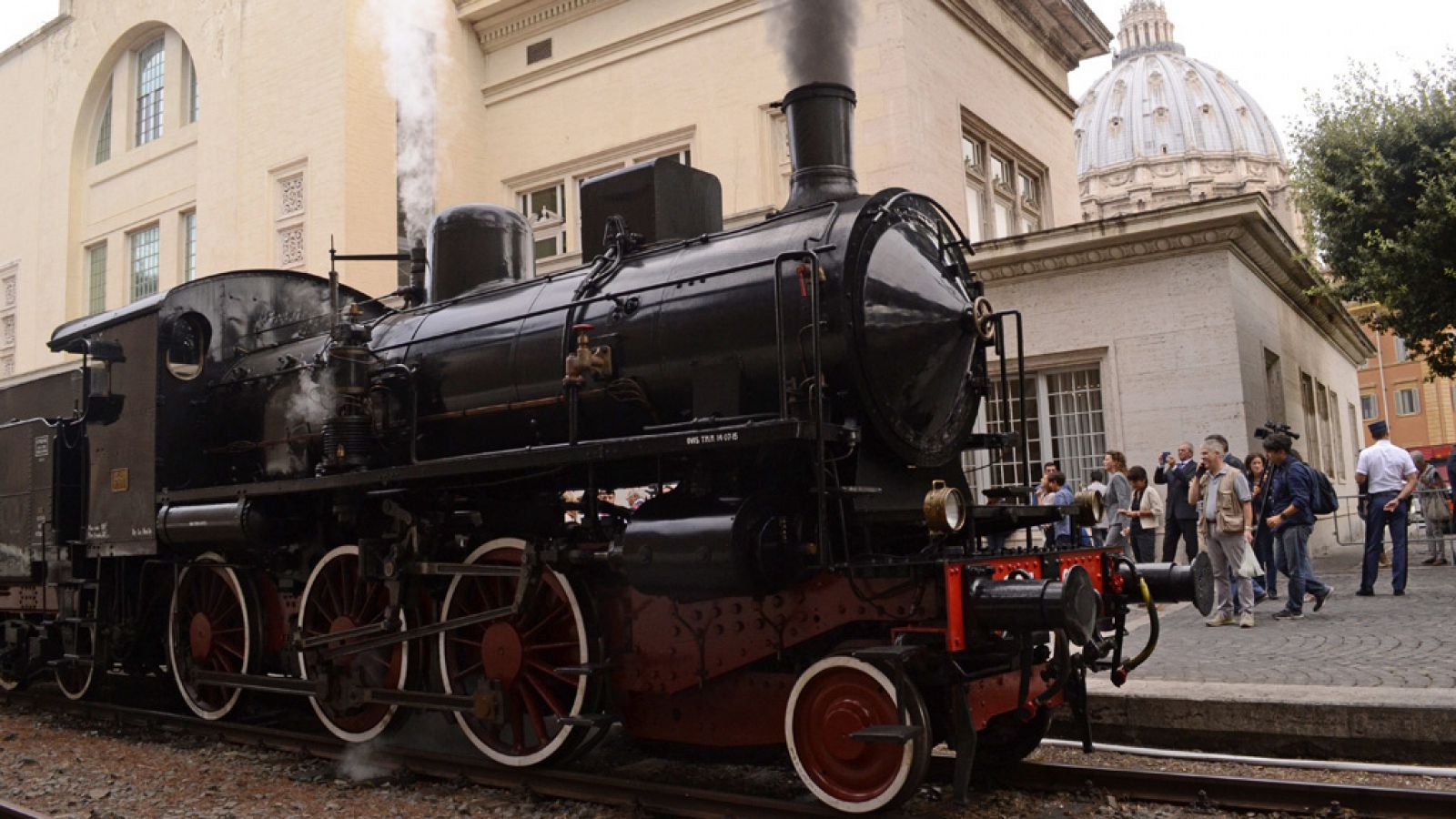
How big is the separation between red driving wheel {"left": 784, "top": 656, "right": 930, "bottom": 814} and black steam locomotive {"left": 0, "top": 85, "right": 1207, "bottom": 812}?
14 mm

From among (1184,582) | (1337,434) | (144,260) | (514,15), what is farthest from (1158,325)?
(144,260)

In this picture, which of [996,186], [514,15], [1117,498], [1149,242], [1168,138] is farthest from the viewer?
[1168,138]

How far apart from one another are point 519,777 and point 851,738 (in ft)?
6.71

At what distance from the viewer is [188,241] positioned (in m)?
23.0

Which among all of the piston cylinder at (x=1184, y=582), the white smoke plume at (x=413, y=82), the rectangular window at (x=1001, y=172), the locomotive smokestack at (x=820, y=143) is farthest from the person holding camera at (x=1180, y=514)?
the white smoke plume at (x=413, y=82)

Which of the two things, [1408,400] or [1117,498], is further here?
[1408,400]

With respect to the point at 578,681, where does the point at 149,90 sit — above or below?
above

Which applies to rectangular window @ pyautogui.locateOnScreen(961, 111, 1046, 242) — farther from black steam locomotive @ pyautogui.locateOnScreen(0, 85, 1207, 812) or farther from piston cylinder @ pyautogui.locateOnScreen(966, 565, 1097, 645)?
piston cylinder @ pyautogui.locateOnScreen(966, 565, 1097, 645)

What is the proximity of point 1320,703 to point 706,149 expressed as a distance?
13.4m

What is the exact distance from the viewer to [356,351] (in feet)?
22.0

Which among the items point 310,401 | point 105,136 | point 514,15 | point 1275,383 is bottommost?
point 310,401

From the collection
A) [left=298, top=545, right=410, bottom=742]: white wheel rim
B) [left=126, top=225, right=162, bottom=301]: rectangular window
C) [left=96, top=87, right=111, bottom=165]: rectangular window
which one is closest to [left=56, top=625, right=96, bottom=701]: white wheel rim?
[left=298, top=545, right=410, bottom=742]: white wheel rim

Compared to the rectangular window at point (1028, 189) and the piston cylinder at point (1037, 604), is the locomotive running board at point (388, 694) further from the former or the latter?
the rectangular window at point (1028, 189)

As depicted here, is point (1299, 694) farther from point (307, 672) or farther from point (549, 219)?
point (549, 219)
